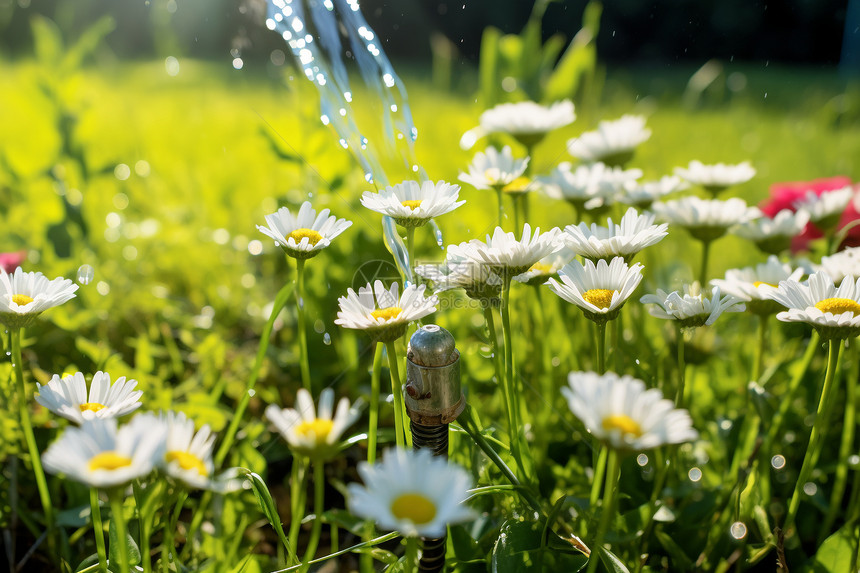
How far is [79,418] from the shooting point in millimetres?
376

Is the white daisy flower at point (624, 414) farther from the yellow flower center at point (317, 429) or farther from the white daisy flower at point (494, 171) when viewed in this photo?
the white daisy flower at point (494, 171)

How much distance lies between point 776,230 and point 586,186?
0.18 meters

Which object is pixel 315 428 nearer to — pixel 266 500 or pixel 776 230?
pixel 266 500

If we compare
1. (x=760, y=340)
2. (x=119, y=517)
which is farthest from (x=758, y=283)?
(x=119, y=517)

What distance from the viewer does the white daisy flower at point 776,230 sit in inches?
26.0

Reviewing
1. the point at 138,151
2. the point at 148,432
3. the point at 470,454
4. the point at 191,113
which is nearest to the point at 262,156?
the point at 138,151

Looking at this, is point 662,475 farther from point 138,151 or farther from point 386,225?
point 138,151

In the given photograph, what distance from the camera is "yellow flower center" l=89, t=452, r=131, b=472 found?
0.32 metres

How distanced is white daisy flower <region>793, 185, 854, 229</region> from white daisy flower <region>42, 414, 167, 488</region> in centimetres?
64

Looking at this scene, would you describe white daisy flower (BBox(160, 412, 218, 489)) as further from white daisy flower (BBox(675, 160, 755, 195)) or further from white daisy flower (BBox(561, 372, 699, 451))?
white daisy flower (BBox(675, 160, 755, 195))

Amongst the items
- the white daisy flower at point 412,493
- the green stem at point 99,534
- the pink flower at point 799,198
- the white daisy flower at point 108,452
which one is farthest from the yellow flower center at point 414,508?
the pink flower at point 799,198

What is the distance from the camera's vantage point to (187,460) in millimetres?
370

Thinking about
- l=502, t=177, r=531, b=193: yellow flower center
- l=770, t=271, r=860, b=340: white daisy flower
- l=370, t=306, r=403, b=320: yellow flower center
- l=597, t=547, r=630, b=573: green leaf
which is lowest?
l=597, t=547, r=630, b=573: green leaf

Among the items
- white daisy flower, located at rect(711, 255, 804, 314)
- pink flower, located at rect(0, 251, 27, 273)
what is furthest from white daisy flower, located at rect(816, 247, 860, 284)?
pink flower, located at rect(0, 251, 27, 273)
